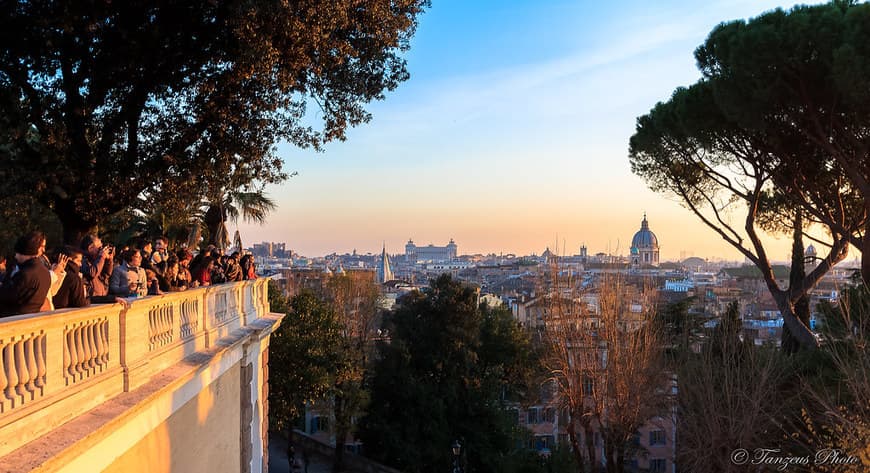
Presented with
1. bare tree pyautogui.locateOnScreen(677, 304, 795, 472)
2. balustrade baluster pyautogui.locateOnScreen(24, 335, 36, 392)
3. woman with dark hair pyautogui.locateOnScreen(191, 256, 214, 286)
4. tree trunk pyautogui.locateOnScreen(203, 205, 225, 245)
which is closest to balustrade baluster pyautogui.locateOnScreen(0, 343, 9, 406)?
balustrade baluster pyautogui.locateOnScreen(24, 335, 36, 392)

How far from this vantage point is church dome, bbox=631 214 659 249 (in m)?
116

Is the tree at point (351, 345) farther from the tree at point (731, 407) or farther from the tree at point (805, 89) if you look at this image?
the tree at point (805, 89)

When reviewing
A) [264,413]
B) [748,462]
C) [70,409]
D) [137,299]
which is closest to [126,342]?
[137,299]

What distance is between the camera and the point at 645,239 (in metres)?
124

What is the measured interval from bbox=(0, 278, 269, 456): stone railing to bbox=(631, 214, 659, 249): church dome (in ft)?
372

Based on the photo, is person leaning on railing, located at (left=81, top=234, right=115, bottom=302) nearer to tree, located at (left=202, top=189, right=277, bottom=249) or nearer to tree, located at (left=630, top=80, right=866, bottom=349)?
tree, located at (left=202, top=189, right=277, bottom=249)

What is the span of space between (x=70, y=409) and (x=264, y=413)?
8.41 meters

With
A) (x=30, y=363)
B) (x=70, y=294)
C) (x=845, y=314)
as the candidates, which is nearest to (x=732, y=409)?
(x=845, y=314)

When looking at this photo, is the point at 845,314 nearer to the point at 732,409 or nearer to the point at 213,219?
the point at 732,409

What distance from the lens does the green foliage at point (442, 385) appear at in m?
23.8

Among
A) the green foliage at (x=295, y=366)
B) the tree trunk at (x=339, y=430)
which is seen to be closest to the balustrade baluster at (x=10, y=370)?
the green foliage at (x=295, y=366)

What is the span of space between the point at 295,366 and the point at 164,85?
12799 millimetres

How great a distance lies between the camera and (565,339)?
20.9 meters

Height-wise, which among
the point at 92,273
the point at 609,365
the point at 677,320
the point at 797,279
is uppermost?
the point at 92,273
